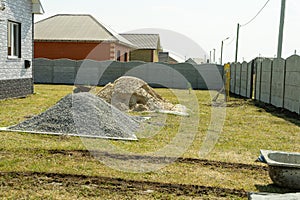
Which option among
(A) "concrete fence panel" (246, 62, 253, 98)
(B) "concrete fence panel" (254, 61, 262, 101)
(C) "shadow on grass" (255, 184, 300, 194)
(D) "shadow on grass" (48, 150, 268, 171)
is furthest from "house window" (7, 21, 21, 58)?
(C) "shadow on grass" (255, 184, 300, 194)

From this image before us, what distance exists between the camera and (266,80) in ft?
49.6

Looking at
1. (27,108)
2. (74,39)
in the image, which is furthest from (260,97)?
(74,39)

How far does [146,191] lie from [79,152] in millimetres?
1975

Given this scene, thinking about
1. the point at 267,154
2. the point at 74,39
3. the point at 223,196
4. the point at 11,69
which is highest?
the point at 74,39

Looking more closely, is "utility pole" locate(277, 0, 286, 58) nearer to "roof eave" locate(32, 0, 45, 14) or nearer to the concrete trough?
"roof eave" locate(32, 0, 45, 14)

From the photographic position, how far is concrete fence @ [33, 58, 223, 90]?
80.2 ft

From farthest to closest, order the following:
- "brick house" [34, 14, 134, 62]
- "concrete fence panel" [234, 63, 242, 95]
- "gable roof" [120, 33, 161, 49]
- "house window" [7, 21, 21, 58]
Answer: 1. "gable roof" [120, 33, 161, 49]
2. "brick house" [34, 14, 134, 62]
3. "concrete fence panel" [234, 63, 242, 95]
4. "house window" [7, 21, 21, 58]

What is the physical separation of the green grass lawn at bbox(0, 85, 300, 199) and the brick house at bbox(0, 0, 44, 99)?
4994mm

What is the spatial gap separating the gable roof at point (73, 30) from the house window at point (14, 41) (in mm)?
12750

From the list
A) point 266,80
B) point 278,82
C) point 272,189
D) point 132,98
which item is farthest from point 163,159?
point 266,80

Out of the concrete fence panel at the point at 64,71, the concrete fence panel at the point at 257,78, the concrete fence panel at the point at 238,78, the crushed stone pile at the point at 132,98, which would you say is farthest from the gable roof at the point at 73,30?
the crushed stone pile at the point at 132,98

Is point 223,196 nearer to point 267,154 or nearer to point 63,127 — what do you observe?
point 267,154

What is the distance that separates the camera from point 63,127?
293 inches

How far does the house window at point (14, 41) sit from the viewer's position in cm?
1372
